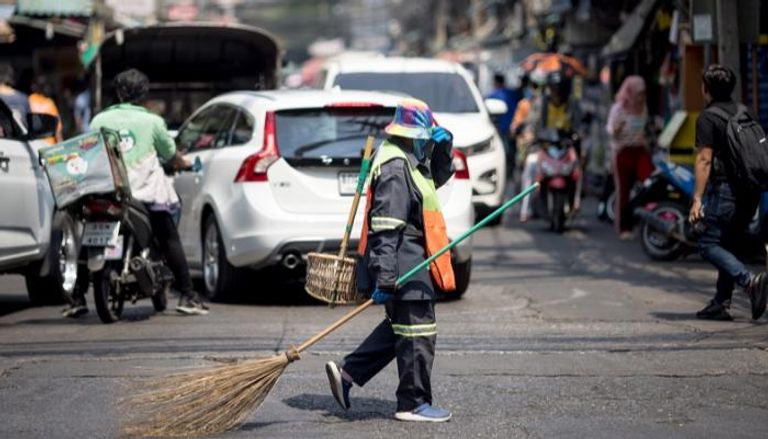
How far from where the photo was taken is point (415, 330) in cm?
743

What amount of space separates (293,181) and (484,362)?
10.2ft

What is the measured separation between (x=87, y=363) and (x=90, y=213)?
6.11 ft

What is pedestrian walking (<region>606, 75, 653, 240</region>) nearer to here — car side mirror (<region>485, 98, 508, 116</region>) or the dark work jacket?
car side mirror (<region>485, 98, 508, 116</region>)

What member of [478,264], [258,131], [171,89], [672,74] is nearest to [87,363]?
[258,131]

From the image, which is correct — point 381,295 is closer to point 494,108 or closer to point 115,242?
point 115,242

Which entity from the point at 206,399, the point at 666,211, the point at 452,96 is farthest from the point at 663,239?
the point at 206,399

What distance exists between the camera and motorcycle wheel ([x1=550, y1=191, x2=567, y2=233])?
1902cm

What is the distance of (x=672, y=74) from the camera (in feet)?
66.4

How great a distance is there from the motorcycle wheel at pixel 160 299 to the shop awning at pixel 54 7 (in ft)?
45.8

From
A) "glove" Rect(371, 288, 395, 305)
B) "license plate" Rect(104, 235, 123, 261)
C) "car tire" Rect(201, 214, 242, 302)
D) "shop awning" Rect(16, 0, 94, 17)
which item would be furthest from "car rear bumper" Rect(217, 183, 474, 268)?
"shop awning" Rect(16, 0, 94, 17)

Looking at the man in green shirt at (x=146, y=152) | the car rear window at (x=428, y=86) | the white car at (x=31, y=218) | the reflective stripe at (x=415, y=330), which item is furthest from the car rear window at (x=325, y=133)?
the car rear window at (x=428, y=86)

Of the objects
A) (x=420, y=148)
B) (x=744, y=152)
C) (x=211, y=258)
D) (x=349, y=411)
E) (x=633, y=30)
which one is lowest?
(x=349, y=411)

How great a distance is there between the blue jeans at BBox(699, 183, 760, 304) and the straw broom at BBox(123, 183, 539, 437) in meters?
3.90

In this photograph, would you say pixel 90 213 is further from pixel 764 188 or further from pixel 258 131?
pixel 764 188
